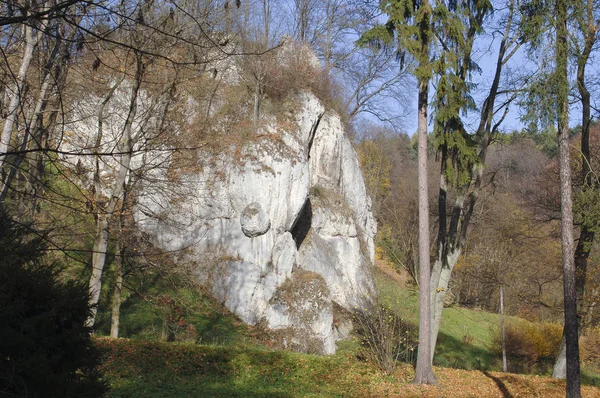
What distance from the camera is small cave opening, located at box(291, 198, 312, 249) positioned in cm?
2027

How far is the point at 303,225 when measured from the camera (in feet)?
68.4

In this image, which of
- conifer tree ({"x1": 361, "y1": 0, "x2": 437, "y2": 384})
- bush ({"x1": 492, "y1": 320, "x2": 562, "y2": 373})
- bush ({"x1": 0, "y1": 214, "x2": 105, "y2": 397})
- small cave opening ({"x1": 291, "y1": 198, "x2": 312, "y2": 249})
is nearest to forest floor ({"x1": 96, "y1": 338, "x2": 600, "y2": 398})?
conifer tree ({"x1": 361, "y1": 0, "x2": 437, "y2": 384})

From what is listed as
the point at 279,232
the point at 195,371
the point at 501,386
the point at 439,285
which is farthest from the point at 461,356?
the point at 195,371

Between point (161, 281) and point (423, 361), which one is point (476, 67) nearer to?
point (423, 361)

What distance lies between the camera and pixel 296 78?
70.9 ft

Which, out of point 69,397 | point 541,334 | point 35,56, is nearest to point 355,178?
point 541,334

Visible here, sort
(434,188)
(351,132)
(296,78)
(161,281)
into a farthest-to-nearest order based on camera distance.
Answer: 1. (434,188)
2. (351,132)
3. (296,78)
4. (161,281)

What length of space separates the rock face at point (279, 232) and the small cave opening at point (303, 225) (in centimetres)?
4

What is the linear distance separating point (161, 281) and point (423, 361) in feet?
30.1

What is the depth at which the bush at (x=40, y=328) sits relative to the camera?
3877 mm

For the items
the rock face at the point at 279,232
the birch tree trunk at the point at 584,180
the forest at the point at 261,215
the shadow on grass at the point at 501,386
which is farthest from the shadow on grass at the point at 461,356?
the shadow on grass at the point at 501,386

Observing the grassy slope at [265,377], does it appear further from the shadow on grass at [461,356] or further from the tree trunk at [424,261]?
the shadow on grass at [461,356]

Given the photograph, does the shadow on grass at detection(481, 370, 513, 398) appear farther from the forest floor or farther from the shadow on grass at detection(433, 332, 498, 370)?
the shadow on grass at detection(433, 332, 498, 370)

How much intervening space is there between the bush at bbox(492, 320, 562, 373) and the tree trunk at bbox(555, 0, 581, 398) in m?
11.6
